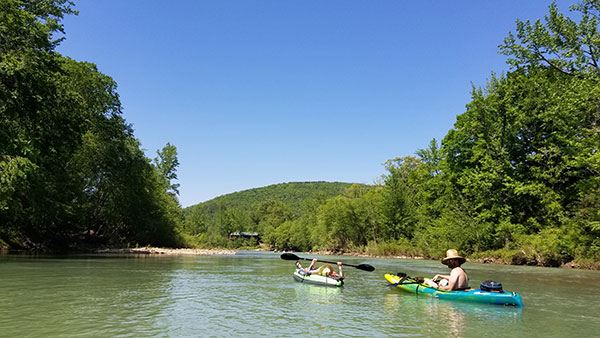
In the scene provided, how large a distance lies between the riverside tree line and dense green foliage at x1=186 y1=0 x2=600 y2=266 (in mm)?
119

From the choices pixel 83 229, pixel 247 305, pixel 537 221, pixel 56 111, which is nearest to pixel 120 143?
pixel 83 229

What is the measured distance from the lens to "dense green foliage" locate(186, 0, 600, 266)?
941 inches


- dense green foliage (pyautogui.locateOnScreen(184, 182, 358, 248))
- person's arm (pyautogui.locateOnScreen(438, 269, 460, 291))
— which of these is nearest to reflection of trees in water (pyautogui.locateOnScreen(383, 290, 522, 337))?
person's arm (pyautogui.locateOnScreen(438, 269, 460, 291))

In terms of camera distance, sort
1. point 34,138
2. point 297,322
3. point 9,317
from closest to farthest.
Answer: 1. point 9,317
2. point 297,322
3. point 34,138

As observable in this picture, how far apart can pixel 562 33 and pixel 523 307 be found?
20462 mm

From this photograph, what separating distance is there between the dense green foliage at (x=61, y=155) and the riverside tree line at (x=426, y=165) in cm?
10

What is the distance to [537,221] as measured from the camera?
3231cm

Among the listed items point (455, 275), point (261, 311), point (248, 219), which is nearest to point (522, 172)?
point (455, 275)

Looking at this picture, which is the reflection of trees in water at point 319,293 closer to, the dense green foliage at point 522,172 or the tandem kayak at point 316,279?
the tandem kayak at point 316,279

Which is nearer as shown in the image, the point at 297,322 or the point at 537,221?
the point at 297,322

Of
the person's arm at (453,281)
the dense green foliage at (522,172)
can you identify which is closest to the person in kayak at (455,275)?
the person's arm at (453,281)

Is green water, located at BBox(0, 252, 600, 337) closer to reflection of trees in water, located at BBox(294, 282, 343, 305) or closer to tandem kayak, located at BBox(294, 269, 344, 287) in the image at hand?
reflection of trees in water, located at BBox(294, 282, 343, 305)

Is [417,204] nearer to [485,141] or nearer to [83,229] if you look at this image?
[485,141]

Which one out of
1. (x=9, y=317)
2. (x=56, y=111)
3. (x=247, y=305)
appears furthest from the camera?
(x=56, y=111)
